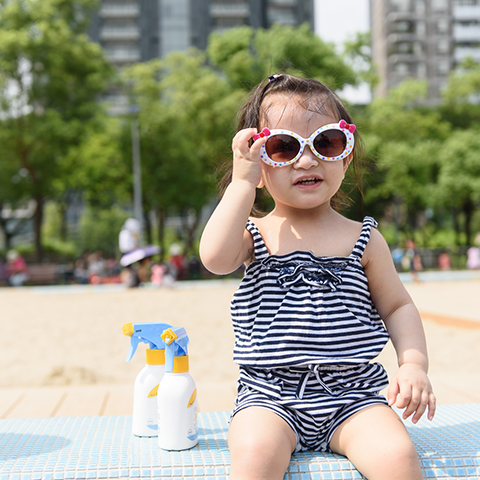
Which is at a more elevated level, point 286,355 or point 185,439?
point 286,355

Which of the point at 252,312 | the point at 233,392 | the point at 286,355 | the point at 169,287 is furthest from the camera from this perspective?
the point at 169,287

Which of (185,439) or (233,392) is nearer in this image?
→ (185,439)

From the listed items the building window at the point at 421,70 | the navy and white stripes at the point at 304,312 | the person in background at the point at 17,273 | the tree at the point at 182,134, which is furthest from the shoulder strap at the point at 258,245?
the building window at the point at 421,70

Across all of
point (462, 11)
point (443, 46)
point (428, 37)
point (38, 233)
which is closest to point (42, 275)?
point (38, 233)

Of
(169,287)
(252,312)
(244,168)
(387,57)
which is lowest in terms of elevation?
(169,287)

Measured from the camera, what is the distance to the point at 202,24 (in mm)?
52344

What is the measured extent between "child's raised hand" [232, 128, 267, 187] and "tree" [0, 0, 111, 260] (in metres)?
23.1

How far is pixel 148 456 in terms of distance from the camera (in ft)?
5.60

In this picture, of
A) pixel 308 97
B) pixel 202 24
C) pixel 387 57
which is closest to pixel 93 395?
pixel 308 97

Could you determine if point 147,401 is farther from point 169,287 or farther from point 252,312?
point 169,287

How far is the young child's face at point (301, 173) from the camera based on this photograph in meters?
1.83

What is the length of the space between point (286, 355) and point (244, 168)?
2.01ft

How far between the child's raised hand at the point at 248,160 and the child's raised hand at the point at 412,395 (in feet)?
2.51

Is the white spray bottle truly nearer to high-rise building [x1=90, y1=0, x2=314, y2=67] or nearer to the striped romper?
the striped romper
